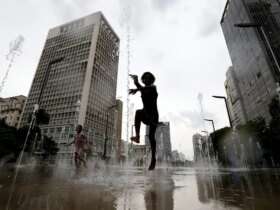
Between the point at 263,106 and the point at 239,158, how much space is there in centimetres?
2603

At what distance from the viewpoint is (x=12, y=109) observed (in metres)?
84.1

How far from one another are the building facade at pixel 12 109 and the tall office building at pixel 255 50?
10337 centimetres

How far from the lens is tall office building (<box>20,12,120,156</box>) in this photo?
7044 centimetres

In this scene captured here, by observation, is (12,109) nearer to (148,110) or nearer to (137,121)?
(137,121)

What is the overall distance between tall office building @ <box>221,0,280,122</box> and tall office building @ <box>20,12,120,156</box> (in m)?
53.9

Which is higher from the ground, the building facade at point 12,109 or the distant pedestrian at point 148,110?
the building facade at point 12,109

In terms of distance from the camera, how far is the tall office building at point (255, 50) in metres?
52.9

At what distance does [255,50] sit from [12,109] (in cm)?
10976

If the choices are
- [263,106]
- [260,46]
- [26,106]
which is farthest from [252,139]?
[26,106]

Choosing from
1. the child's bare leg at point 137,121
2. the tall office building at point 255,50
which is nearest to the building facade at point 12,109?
the child's bare leg at point 137,121

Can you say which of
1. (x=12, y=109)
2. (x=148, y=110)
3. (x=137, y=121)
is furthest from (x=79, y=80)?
(x=148, y=110)

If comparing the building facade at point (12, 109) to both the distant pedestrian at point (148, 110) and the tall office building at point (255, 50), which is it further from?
the tall office building at point (255, 50)

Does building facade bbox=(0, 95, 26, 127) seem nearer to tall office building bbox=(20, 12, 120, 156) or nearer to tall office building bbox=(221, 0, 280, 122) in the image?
tall office building bbox=(20, 12, 120, 156)

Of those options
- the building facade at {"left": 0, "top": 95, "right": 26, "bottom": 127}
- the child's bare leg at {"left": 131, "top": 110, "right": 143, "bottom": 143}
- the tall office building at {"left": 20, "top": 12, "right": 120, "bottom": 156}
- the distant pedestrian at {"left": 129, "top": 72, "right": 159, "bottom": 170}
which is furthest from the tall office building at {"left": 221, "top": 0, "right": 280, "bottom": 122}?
the building facade at {"left": 0, "top": 95, "right": 26, "bottom": 127}
